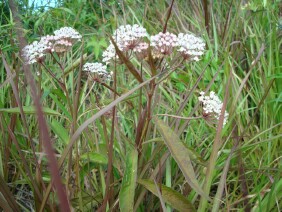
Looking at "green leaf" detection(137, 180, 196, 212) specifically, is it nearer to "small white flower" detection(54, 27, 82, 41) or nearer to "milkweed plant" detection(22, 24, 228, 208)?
"milkweed plant" detection(22, 24, 228, 208)

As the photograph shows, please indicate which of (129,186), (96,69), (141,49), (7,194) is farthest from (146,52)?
(7,194)

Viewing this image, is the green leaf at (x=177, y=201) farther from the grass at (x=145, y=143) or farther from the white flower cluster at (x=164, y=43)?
the white flower cluster at (x=164, y=43)

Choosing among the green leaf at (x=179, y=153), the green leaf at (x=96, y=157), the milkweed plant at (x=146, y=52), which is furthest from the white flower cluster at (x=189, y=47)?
the green leaf at (x=96, y=157)

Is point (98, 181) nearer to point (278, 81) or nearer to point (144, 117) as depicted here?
point (144, 117)

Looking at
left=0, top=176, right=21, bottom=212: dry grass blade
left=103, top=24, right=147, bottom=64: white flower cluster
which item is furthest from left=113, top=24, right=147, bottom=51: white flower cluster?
left=0, top=176, right=21, bottom=212: dry grass blade

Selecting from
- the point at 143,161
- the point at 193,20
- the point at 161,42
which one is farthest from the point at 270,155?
the point at 193,20

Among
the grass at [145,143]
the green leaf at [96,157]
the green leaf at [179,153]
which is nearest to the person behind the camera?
the green leaf at [179,153]

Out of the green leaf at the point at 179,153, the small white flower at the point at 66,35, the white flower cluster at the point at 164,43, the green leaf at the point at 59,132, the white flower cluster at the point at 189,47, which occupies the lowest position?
the green leaf at the point at 59,132
